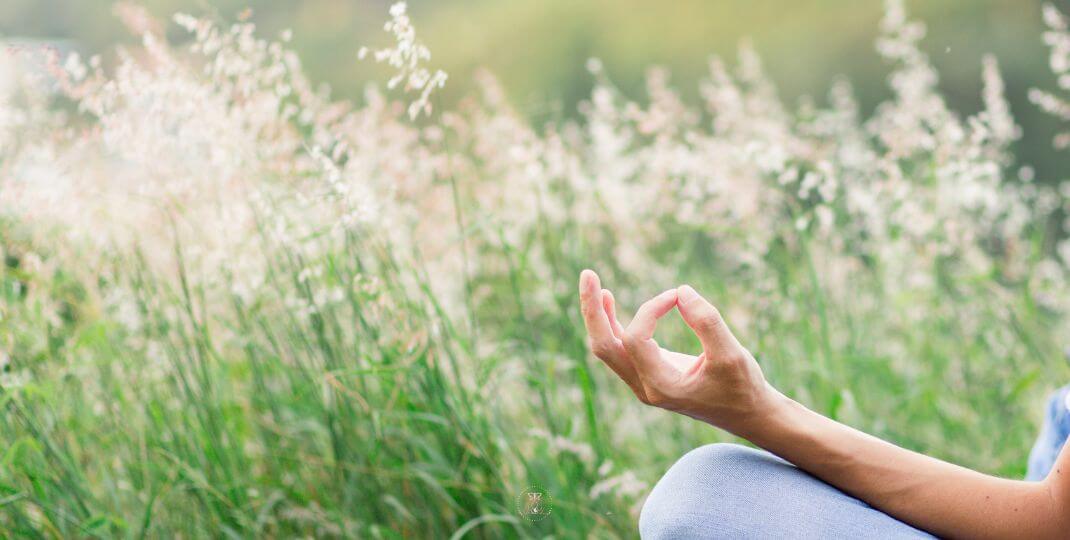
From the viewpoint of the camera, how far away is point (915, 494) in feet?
3.29

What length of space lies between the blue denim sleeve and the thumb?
2.05 ft

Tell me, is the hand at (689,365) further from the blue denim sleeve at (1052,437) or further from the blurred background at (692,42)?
the blurred background at (692,42)

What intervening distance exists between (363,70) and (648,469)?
368cm

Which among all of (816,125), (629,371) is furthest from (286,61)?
(816,125)

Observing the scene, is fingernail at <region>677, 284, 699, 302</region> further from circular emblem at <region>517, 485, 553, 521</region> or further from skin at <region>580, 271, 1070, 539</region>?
circular emblem at <region>517, 485, 553, 521</region>

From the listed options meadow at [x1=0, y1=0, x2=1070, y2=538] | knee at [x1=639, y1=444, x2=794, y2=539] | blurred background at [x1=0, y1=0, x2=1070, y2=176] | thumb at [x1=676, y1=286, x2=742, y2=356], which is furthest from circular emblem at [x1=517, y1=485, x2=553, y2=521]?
blurred background at [x1=0, y1=0, x2=1070, y2=176]

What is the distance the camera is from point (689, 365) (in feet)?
3.42

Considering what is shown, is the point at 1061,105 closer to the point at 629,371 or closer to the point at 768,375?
the point at 768,375

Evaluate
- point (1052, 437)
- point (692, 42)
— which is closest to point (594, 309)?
point (1052, 437)

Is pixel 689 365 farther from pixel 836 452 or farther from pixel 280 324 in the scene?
pixel 280 324

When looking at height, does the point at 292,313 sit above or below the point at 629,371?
above

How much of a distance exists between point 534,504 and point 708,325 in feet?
2.23

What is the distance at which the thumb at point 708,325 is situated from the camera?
94 cm

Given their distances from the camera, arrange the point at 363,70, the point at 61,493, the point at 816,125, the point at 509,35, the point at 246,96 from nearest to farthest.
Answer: the point at 61,493
the point at 246,96
the point at 816,125
the point at 363,70
the point at 509,35
